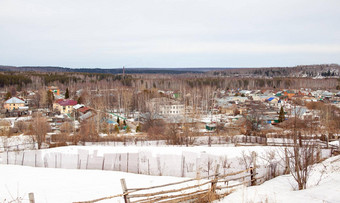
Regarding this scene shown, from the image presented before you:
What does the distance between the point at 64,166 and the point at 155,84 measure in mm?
51618

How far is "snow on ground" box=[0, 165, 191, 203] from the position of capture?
8.15m

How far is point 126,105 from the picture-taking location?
3131 centimetres

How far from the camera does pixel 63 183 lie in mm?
9352

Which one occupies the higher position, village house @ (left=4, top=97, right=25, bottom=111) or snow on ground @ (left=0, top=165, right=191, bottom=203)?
village house @ (left=4, top=97, right=25, bottom=111)

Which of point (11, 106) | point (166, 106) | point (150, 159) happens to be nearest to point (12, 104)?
point (11, 106)

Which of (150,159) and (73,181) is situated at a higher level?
(150,159)

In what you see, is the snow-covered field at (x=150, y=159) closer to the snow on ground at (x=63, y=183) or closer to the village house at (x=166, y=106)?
the snow on ground at (x=63, y=183)

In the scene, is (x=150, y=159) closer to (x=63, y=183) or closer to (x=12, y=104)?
(x=63, y=183)

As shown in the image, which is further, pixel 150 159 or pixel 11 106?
pixel 11 106

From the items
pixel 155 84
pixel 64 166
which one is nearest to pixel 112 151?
pixel 64 166

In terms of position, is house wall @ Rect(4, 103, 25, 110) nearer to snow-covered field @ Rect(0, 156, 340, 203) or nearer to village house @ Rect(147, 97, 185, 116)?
village house @ Rect(147, 97, 185, 116)

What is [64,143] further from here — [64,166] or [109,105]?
[109,105]

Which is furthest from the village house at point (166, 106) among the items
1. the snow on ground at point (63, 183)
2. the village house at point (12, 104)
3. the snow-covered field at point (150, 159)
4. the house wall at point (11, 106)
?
the snow on ground at point (63, 183)

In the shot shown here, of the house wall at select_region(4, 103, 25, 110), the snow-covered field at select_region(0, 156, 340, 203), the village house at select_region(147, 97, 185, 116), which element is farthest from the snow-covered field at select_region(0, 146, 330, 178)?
the house wall at select_region(4, 103, 25, 110)
